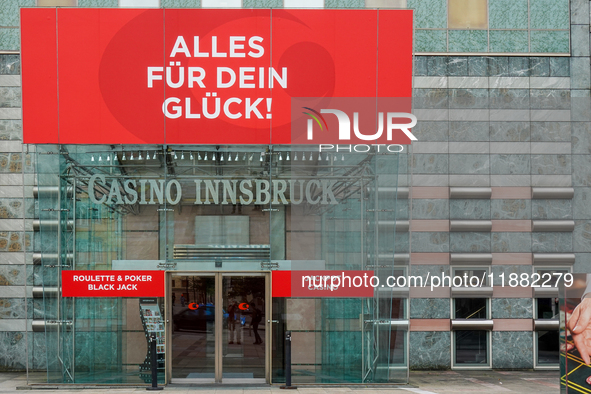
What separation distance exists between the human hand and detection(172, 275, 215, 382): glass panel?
644 centimetres

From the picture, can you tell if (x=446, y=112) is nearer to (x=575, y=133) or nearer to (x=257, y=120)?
(x=575, y=133)

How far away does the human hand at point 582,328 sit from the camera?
341 inches

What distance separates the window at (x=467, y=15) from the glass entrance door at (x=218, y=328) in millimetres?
7616

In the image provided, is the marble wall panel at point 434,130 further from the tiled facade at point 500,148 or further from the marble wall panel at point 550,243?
the marble wall panel at point 550,243

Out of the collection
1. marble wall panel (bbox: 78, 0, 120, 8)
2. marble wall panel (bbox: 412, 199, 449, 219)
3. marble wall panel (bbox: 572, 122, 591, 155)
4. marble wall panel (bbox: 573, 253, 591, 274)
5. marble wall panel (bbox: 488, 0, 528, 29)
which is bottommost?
marble wall panel (bbox: 573, 253, 591, 274)

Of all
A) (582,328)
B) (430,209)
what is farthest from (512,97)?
(582,328)

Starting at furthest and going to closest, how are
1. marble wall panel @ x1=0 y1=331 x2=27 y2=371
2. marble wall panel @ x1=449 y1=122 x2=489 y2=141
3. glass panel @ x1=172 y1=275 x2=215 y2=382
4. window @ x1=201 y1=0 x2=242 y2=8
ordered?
marble wall panel @ x1=449 y1=122 x2=489 y2=141 → window @ x1=201 y1=0 x2=242 y2=8 → marble wall panel @ x1=0 y1=331 x2=27 y2=371 → glass panel @ x1=172 y1=275 x2=215 y2=382

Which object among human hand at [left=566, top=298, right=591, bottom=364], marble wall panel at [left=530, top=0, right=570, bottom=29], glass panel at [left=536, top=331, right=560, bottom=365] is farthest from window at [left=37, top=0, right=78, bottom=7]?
glass panel at [left=536, top=331, right=560, bottom=365]

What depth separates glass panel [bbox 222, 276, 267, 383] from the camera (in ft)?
38.9

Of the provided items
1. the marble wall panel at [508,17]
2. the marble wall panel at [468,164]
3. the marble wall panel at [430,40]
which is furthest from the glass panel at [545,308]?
the marble wall panel at [508,17]

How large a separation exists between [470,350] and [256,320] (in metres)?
5.43

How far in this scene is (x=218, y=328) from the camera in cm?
1187

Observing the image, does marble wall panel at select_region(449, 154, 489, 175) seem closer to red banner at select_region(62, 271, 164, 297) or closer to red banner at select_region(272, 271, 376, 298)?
red banner at select_region(272, 271, 376, 298)

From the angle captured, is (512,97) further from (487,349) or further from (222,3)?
(222,3)
